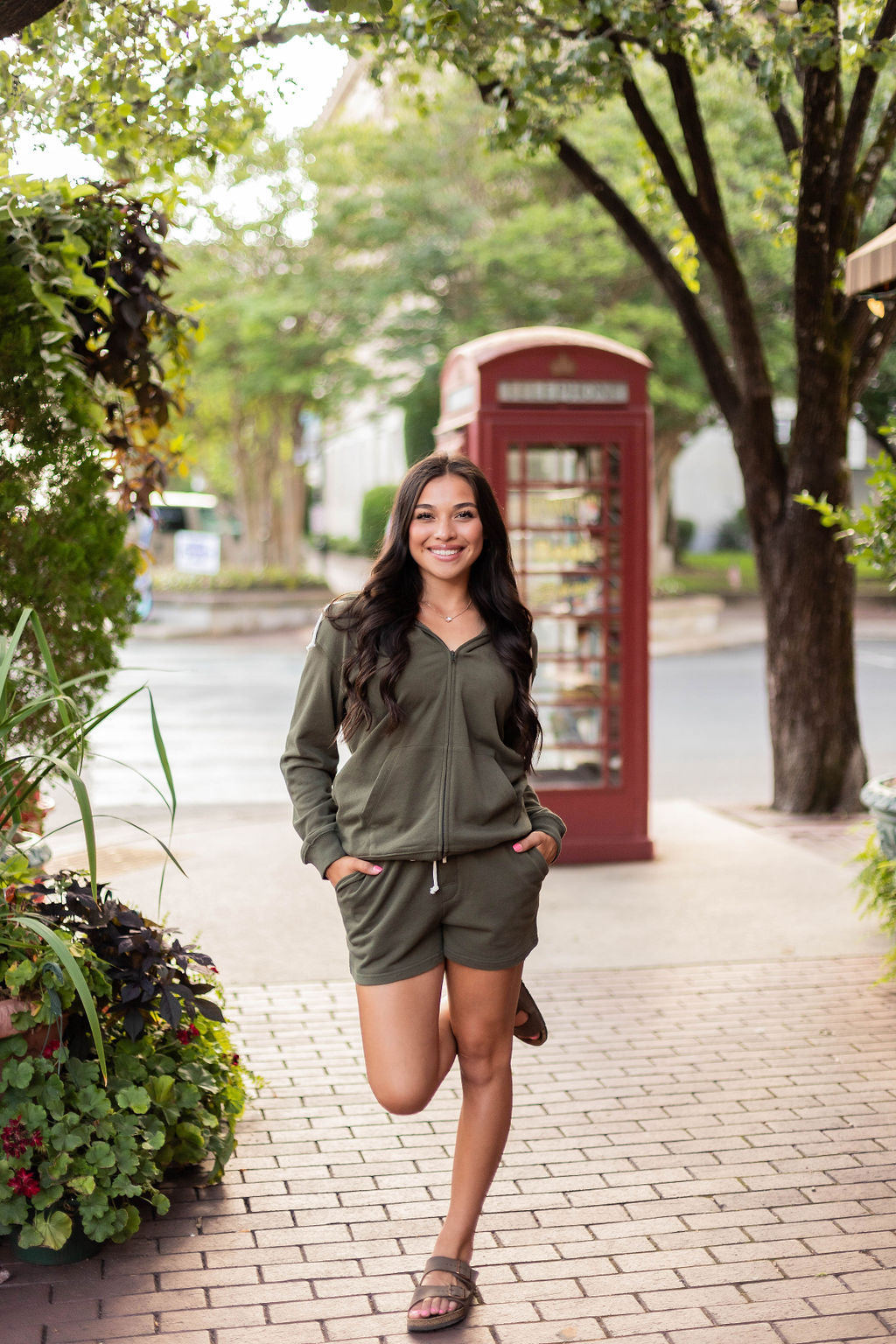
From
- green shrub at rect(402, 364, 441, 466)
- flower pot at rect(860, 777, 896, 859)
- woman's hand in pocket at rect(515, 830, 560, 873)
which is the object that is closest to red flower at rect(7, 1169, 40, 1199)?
woman's hand in pocket at rect(515, 830, 560, 873)

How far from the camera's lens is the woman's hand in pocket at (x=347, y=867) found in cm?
310

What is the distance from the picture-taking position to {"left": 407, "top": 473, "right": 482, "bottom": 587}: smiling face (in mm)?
3234

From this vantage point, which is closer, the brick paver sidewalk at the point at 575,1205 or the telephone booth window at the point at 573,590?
the brick paver sidewalk at the point at 575,1205

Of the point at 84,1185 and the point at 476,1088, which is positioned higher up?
the point at 476,1088

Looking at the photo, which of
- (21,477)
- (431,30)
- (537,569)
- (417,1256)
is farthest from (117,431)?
(417,1256)

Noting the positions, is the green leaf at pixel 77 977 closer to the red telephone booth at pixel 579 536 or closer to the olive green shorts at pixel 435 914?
the olive green shorts at pixel 435 914

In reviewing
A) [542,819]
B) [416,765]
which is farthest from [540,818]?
[416,765]

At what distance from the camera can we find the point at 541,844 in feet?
10.5

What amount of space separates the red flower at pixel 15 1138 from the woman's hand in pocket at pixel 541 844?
1381 millimetres

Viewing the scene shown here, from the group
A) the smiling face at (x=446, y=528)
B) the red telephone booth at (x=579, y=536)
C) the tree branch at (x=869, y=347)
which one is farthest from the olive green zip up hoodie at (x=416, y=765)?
the tree branch at (x=869, y=347)

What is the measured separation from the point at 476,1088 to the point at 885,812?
324 cm

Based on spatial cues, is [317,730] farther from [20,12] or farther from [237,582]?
[237,582]

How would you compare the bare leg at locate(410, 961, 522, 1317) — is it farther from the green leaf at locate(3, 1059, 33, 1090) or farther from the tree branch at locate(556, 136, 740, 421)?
the tree branch at locate(556, 136, 740, 421)

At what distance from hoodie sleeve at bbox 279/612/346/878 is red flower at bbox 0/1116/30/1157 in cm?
96
